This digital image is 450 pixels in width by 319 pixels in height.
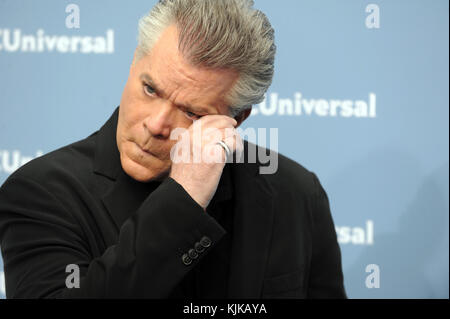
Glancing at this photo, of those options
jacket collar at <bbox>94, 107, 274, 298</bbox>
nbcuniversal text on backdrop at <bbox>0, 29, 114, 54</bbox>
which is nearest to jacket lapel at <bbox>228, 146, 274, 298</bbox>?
jacket collar at <bbox>94, 107, 274, 298</bbox>

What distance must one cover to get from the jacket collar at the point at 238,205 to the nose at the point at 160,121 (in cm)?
16

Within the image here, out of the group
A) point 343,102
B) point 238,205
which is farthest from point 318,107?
point 238,205

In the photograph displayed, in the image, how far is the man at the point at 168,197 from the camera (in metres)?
1.04

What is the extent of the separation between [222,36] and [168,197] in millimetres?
362

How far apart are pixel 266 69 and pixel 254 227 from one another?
384mm

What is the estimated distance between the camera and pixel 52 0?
199 centimetres

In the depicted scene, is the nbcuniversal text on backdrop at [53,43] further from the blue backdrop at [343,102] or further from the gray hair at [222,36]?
the gray hair at [222,36]

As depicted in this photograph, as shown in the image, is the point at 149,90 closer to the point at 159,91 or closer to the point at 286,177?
the point at 159,91

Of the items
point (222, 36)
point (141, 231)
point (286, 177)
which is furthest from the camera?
point (286, 177)

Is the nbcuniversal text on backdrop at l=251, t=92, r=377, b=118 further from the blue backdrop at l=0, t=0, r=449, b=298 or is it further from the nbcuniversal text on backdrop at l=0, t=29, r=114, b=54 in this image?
the nbcuniversal text on backdrop at l=0, t=29, r=114, b=54

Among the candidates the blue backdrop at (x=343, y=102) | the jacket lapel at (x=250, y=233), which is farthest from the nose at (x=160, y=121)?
the blue backdrop at (x=343, y=102)

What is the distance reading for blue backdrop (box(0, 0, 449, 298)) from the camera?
207cm

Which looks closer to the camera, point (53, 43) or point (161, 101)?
point (161, 101)

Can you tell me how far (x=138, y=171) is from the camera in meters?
1.21
